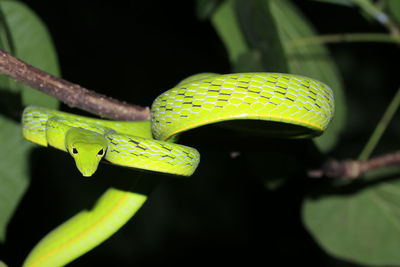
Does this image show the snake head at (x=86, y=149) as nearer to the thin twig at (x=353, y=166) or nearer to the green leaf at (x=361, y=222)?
the thin twig at (x=353, y=166)

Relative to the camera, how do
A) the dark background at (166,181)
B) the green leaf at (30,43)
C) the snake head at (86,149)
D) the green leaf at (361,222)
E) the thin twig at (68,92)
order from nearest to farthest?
the snake head at (86,149) < the thin twig at (68,92) < the green leaf at (30,43) < the green leaf at (361,222) < the dark background at (166,181)

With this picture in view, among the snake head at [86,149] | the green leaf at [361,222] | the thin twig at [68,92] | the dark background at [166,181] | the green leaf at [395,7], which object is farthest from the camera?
the dark background at [166,181]

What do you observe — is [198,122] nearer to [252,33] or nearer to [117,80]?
[252,33]

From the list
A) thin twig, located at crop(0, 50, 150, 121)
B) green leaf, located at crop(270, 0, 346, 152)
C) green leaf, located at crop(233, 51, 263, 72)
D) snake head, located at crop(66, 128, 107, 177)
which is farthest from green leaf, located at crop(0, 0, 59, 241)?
→ green leaf, located at crop(270, 0, 346, 152)

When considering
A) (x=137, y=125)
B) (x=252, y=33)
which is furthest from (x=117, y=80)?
(x=137, y=125)

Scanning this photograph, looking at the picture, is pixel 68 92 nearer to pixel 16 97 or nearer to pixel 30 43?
pixel 16 97

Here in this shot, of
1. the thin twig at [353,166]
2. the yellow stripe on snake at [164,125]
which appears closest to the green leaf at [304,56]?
the thin twig at [353,166]

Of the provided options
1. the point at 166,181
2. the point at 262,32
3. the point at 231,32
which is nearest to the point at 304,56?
the point at 231,32
